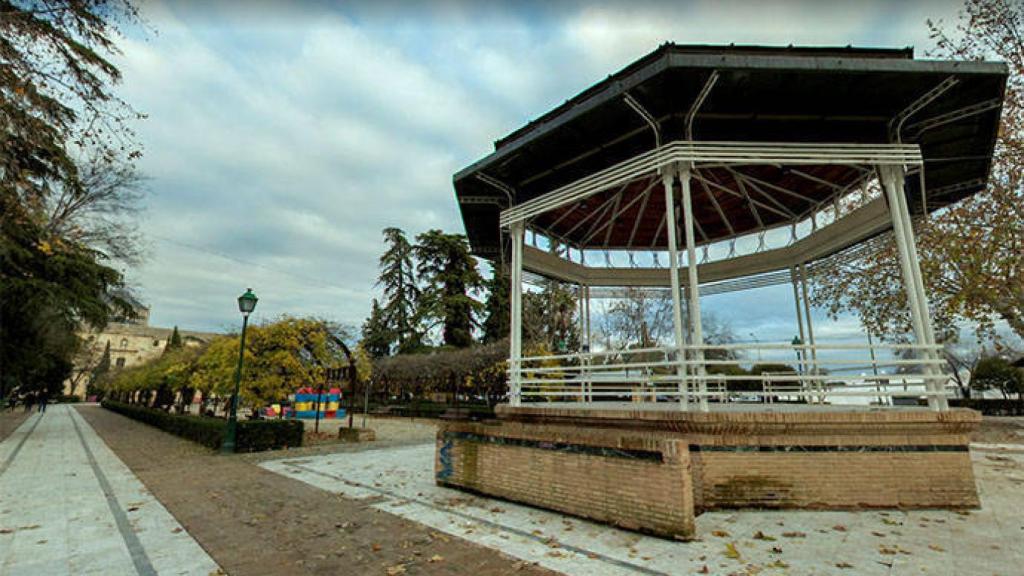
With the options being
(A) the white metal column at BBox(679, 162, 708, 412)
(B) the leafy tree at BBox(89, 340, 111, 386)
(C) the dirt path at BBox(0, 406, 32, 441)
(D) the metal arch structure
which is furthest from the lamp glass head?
(B) the leafy tree at BBox(89, 340, 111, 386)

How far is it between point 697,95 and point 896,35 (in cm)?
409

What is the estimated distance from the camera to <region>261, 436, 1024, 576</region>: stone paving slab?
12.6 ft

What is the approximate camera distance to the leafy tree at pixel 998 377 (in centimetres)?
2516

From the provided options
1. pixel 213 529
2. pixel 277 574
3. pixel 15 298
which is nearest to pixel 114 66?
pixel 213 529

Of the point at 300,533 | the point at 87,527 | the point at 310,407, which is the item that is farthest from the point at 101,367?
the point at 300,533

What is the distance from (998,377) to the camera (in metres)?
25.5

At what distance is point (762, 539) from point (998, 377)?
110 feet

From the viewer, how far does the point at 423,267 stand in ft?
124

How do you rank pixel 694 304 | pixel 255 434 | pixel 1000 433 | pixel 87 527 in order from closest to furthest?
pixel 87 527 → pixel 694 304 → pixel 255 434 → pixel 1000 433

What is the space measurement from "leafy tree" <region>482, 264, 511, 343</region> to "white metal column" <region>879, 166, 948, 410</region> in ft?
100

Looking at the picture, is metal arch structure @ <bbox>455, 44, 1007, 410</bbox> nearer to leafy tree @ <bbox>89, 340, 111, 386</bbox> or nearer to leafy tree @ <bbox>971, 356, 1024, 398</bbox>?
leafy tree @ <bbox>971, 356, 1024, 398</bbox>

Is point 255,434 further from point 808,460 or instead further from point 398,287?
point 398,287

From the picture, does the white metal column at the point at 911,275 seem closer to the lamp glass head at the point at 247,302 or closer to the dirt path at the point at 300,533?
the dirt path at the point at 300,533

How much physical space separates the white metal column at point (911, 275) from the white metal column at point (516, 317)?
612 cm
